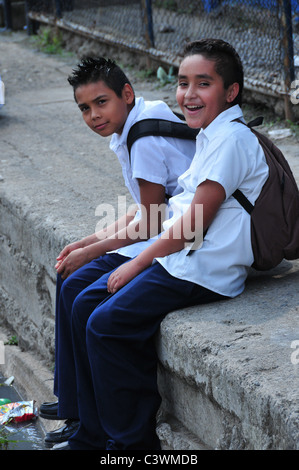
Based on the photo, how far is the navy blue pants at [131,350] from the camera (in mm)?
2250

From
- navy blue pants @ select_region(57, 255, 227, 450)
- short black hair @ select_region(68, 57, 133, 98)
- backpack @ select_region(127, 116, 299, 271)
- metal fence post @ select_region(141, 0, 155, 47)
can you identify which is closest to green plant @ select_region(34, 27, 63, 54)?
metal fence post @ select_region(141, 0, 155, 47)

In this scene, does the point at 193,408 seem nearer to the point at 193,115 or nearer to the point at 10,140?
the point at 193,115

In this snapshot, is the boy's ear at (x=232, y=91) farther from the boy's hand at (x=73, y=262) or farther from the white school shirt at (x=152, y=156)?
the boy's hand at (x=73, y=262)

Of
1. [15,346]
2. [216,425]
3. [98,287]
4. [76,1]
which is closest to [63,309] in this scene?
[98,287]

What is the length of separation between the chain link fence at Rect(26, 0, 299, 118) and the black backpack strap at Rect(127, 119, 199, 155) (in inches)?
81.9

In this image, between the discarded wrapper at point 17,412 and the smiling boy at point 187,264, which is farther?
the discarded wrapper at point 17,412

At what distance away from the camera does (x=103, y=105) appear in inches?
105

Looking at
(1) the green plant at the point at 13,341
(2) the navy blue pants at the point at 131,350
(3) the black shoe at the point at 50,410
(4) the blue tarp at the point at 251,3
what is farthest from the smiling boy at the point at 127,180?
(4) the blue tarp at the point at 251,3

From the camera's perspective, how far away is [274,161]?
237 centimetres

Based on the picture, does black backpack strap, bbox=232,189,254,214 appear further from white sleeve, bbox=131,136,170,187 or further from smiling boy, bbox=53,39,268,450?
white sleeve, bbox=131,136,170,187

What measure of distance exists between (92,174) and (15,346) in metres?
1.06

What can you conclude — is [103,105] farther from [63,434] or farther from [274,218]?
[63,434]

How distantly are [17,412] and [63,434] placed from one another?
72 cm

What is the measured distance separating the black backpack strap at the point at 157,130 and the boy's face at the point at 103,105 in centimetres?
8
